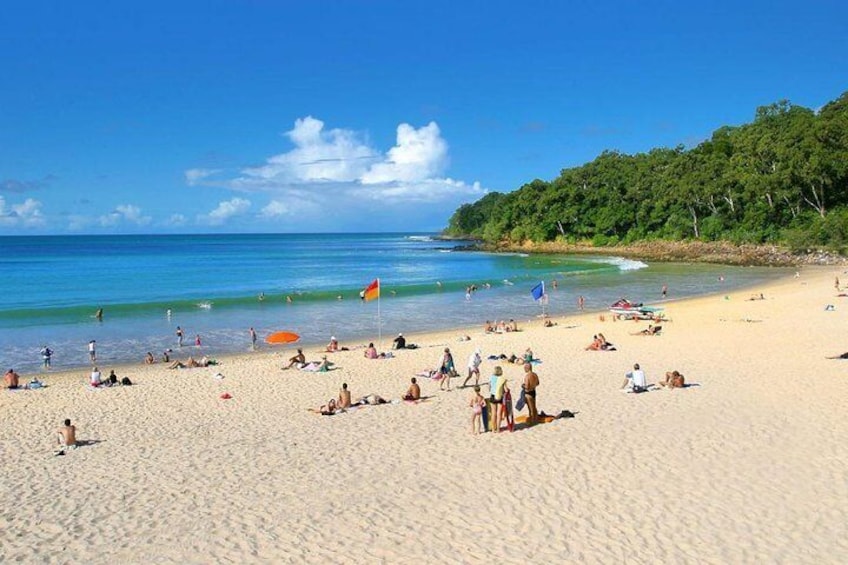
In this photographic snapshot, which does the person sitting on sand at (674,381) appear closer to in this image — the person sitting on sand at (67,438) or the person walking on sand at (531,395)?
the person walking on sand at (531,395)

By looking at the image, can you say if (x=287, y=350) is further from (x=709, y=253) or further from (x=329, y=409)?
(x=709, y=253)

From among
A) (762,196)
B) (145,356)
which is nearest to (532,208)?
(762,196)

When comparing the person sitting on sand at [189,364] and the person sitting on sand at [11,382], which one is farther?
the person sitting on sand at [189,364]

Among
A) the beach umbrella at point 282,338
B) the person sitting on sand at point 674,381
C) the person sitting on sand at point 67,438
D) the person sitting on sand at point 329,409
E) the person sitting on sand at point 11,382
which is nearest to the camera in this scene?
the person sitting on sand at point 67,438

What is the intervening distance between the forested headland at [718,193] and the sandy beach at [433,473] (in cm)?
5616

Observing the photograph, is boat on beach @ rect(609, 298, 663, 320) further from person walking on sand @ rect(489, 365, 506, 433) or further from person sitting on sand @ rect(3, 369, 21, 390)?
person sitting on sand @ rect(3, 369, 21, 390)

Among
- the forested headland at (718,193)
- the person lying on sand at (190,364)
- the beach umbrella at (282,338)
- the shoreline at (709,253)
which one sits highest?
the forested headland at (718,193)

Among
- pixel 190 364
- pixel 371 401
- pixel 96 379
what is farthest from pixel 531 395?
pixel 190 364

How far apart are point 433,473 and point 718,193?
77.6 m

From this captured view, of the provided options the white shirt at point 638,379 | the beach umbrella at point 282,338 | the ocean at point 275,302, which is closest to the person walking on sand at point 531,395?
the white shirt at point 638,379

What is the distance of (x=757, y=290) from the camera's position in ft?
142

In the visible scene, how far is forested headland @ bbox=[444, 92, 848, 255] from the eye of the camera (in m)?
66.1

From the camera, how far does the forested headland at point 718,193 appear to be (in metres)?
66.1

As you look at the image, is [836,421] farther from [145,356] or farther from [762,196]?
[762,196]
